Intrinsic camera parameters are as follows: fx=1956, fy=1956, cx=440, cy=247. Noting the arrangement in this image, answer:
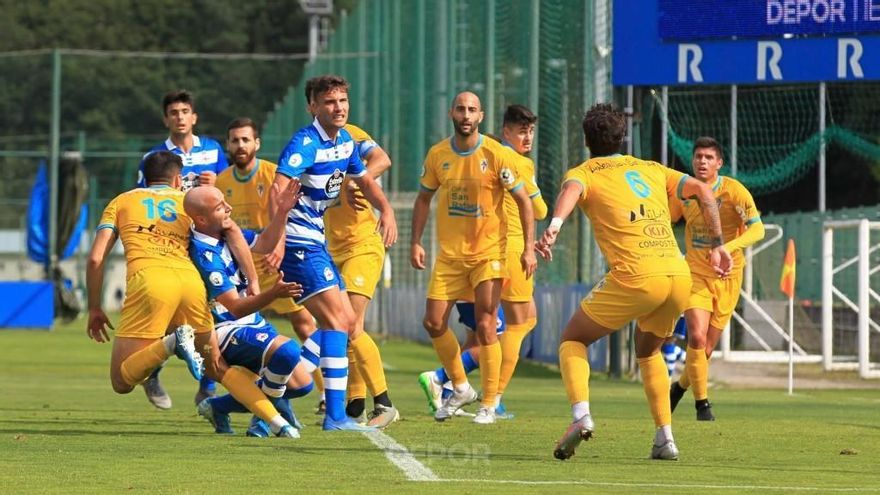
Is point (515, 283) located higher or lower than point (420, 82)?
lower

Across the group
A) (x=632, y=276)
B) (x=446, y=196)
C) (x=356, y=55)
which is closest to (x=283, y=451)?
(x=632, y=276)

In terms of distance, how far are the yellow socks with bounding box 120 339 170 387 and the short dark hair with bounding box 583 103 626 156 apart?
2567 mm

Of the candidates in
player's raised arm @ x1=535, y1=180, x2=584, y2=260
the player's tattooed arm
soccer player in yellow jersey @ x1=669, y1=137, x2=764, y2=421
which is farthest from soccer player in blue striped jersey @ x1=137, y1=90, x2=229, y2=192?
the player's tattooed arm

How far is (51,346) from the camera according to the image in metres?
28.6

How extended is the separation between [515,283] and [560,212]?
12.6ft

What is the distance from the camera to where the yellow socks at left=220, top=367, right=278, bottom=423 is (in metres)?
10.6

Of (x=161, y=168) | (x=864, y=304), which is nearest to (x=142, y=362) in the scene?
(x=161, y=168)

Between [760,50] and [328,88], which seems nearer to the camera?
[328,88]

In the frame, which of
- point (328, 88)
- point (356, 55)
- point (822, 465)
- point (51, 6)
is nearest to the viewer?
point (822, 465)

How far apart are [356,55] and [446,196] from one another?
92.2 ft

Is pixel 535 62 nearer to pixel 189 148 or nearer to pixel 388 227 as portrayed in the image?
pixel 189 148

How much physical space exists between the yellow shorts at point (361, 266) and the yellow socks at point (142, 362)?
2321 millimetres

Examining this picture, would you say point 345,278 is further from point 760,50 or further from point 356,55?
point 356,55

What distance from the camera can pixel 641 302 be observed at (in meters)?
9.79
